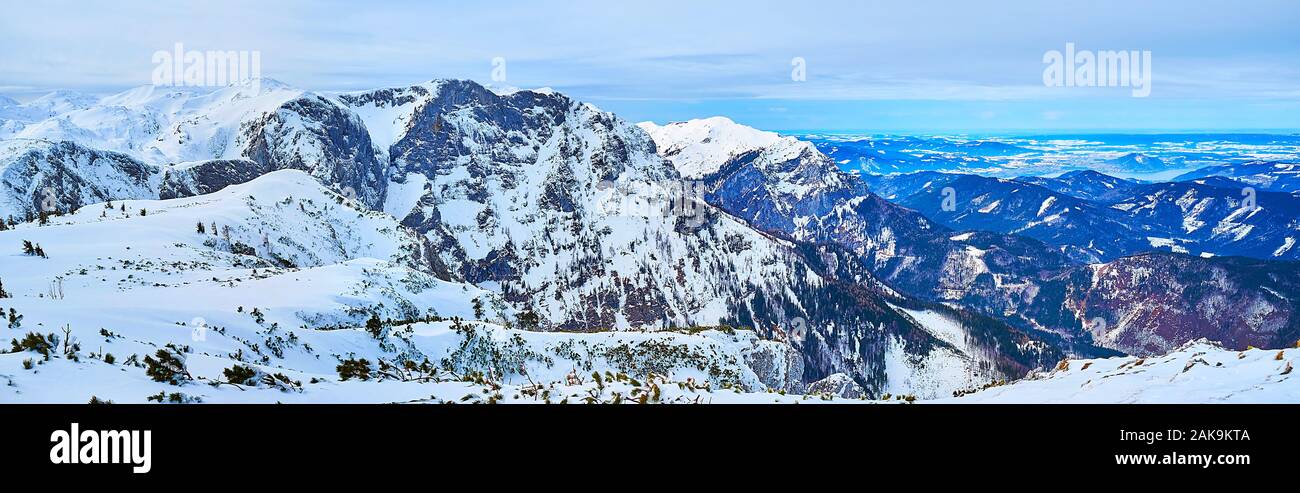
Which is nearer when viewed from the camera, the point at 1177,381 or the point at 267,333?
the point at 1177,381

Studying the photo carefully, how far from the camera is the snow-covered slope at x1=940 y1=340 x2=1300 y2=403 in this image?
1586 cm

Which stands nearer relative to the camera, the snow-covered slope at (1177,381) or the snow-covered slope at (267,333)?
the snow-covered slope at (1177,381)

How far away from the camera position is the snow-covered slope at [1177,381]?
15859 millimetres

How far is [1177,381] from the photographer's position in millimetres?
18656

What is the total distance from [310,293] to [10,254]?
24.3 meters

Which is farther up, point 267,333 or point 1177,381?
point 1177,381

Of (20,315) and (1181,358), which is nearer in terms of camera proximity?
(1181,358)

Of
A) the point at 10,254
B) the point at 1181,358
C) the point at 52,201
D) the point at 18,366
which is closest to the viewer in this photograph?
the point at 18,366

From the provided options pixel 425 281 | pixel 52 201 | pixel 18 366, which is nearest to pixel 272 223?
pixel 425 281

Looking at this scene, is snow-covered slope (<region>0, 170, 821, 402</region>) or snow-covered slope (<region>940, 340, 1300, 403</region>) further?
snow-covered slope (<region>0, 170, 821, 402</region>)
